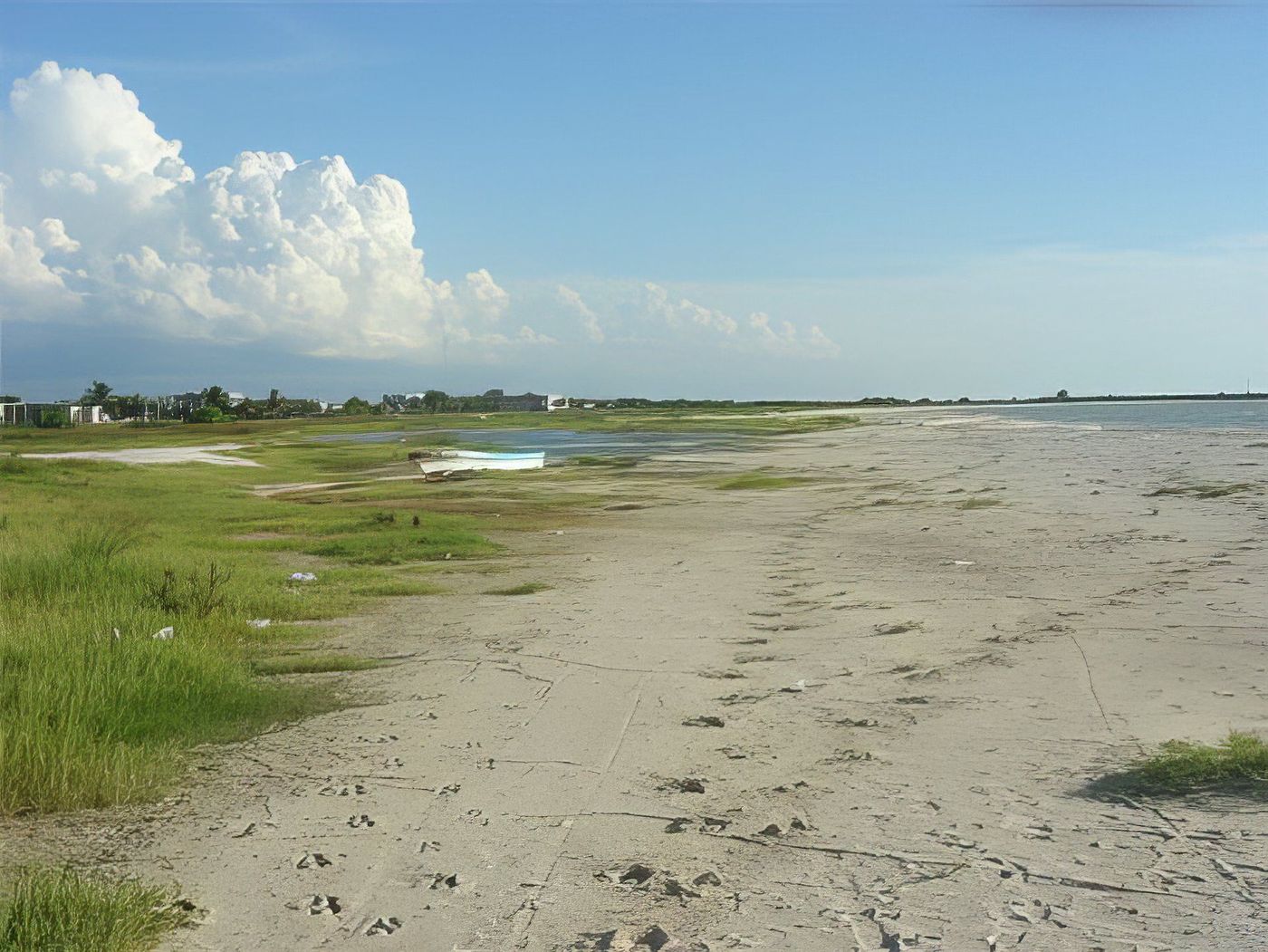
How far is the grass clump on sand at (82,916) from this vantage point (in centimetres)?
398

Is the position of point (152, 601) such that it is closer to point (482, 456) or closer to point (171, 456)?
point (171, 456)

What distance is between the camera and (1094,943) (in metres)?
4.12

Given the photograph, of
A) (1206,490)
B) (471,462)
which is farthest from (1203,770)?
(471,462)

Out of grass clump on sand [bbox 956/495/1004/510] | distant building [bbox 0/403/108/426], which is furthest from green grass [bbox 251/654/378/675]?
grass clump on sand [bbox 956/495/1004/510]

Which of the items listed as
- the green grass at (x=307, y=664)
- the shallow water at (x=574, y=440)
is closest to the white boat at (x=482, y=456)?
the shallow water at (x=574, y=440)

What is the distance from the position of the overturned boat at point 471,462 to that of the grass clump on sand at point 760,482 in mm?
7739

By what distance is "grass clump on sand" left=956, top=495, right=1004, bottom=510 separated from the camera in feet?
73.2

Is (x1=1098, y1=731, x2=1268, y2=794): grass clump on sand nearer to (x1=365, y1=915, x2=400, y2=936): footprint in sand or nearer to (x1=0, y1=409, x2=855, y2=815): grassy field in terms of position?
(x1=365, y1=915, x2=400, y2=936): footprint in sand

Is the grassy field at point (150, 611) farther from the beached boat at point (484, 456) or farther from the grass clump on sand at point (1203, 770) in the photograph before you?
the beached boat at point (484, 456)

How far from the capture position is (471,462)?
122 ft

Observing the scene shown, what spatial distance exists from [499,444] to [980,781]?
1589 inches

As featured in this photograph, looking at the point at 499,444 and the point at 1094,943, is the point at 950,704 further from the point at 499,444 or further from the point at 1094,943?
the point at 499,444

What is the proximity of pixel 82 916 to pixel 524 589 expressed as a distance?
29.7ft

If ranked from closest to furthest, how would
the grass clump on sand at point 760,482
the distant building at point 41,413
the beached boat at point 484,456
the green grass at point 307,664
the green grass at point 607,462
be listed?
the green grass at point 307,664, the distant building at point 41,413, the grass clump on sand at point 760,482, the beached boat at point 484,456, the green grass at point 607,462
